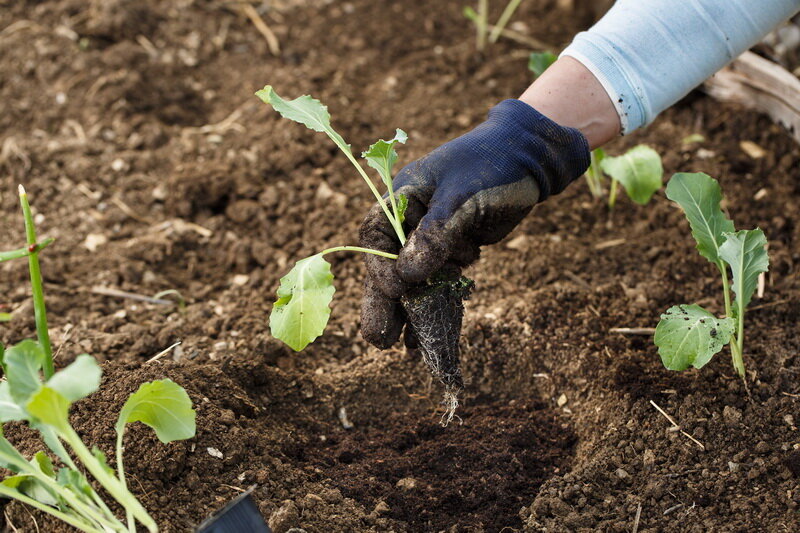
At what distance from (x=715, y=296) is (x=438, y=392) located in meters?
0.90

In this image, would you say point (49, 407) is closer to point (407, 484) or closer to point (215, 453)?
point (215, 453)

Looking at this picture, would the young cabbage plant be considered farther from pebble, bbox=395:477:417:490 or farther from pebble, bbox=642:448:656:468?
pebble, bbox=642:448:656:468

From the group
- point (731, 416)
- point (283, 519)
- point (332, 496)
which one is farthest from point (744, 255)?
point (283, 519)

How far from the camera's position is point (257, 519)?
1368 mm

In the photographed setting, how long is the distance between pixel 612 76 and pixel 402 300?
756 millimetres

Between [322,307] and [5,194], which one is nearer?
[322,307]

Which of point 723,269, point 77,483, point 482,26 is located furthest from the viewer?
point 482,26

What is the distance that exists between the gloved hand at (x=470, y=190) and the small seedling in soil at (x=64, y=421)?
50 centimetres

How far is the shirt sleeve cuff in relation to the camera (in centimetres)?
184

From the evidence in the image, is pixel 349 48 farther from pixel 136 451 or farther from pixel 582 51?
pixel 136 451

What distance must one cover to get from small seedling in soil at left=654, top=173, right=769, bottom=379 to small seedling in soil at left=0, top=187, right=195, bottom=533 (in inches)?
43.6

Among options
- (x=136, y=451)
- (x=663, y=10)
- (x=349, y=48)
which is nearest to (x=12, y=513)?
(x=136, y=451)

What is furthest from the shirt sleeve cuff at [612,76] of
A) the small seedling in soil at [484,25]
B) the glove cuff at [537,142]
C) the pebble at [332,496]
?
the small seedling in soil at [484,25]

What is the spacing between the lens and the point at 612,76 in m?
1.84
